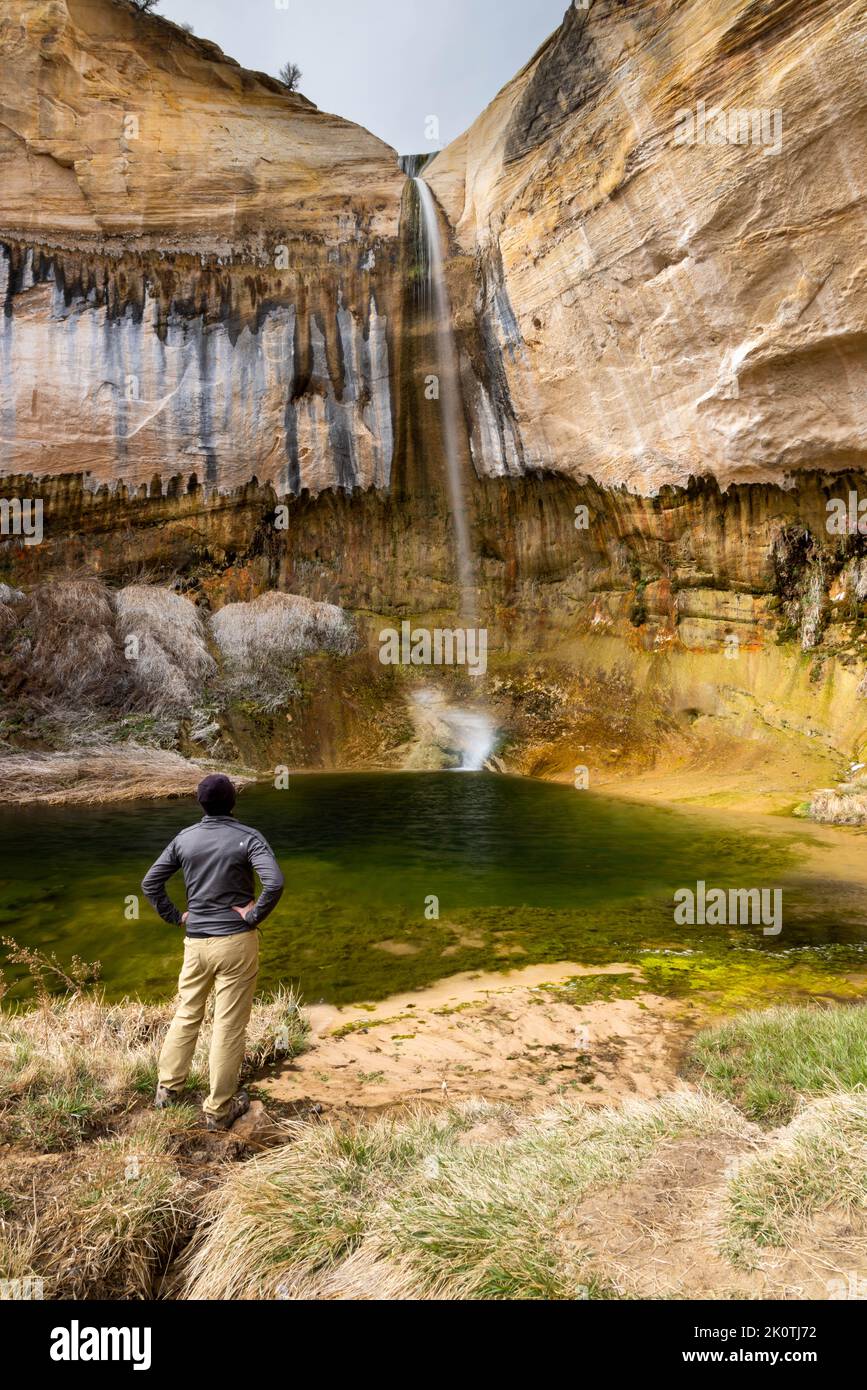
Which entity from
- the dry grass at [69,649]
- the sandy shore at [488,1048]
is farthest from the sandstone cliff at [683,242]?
the sandy shore at [488,1048]

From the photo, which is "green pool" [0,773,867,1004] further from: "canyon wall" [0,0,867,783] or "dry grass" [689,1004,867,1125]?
"canyon wall" [0,0,867,783]

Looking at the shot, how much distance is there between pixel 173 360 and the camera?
26.2 m

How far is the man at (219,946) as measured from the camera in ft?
13.8

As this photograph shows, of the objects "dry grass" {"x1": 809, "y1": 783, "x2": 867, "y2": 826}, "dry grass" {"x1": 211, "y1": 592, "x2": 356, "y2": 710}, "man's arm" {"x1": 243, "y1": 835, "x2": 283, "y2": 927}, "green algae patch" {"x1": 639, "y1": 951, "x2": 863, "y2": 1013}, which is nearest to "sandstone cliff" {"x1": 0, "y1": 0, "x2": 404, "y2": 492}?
"dry grass" {"x1": 211, "y1": 592, "x2": 356, "y2": 710}

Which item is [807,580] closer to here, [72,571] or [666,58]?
[666,58]

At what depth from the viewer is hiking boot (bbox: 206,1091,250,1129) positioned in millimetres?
4074

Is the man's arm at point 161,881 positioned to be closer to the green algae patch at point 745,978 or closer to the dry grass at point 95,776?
the green algae patch at point 745,978

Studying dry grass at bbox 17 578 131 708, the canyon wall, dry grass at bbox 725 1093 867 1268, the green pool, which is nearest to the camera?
dry grass at bbox 725 1093 867 1268

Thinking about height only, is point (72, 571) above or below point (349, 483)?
below

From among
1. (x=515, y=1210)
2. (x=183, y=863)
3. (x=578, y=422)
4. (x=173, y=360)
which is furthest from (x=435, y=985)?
(x=173, y=360)

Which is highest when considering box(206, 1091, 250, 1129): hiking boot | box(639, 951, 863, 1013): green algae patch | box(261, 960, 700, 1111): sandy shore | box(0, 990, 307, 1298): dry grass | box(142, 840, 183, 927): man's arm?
box(142, 840, 183, 927): man's arm

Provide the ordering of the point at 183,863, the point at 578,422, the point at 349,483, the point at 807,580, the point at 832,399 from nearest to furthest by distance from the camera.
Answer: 1. the point at 183,863
2. the point at 832,399
3. the point at 807,580
4. the point at 578,422
5. the point at 349,483

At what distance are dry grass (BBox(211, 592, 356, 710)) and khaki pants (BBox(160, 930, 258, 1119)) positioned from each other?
19.8 m
